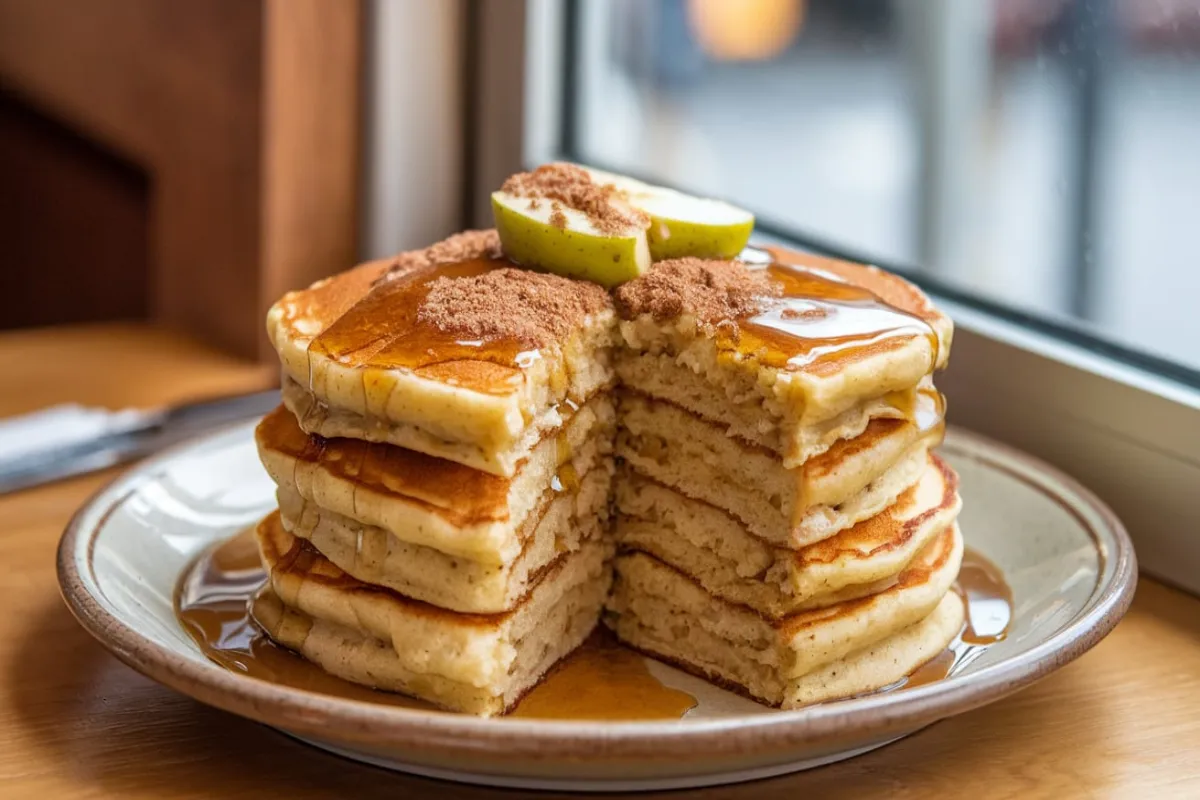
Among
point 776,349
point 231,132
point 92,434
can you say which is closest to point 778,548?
point 776,349

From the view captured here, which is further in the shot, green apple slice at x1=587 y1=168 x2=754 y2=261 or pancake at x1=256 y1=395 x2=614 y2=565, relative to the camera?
green apple slice at x1=587 y1=168 x2=754 y2=261

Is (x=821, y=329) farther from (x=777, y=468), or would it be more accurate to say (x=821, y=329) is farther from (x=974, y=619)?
(x=974, y=619)

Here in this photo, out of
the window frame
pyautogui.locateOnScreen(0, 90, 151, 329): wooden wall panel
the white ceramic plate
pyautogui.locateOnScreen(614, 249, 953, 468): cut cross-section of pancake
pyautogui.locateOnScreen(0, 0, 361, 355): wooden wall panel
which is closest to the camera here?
the white ceramic plate

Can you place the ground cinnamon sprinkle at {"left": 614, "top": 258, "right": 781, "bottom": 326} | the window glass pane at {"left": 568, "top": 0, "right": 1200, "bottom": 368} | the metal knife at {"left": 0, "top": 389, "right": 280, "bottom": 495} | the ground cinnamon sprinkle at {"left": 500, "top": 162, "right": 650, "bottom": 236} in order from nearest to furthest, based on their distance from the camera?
the ground cinnamon sprinkle at {"left": 614, "top": 258, "right": 781, "bottom": 326}
the ground cinnamon sprinkle at {"left": 500, "top": 162, "right": 650, "bottom": 236}
the metal knife at {"left": 0, "top": 389, "right": 280, "bottom": 495}
the window glass pane at {"left": 568, "top": 0, "right": 1200, "bottom": 368}

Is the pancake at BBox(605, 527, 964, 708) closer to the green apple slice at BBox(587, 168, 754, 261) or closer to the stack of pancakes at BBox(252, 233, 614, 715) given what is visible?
the stack of pancakes at BBox(252, 233, 614, 715)

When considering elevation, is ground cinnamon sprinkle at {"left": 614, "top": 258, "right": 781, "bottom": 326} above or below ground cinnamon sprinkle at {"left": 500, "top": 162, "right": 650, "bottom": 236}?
below

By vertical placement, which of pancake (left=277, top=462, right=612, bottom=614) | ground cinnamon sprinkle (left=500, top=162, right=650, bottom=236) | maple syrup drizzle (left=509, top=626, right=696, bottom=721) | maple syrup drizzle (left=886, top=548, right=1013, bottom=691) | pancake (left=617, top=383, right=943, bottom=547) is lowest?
maple syrup drizzle (left=509, top=626, right=696, bottom=721)

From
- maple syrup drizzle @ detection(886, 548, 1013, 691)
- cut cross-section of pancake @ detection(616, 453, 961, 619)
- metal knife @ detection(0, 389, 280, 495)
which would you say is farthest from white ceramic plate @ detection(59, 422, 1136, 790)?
metal knife @ detection(0, 389, 280, 495)
